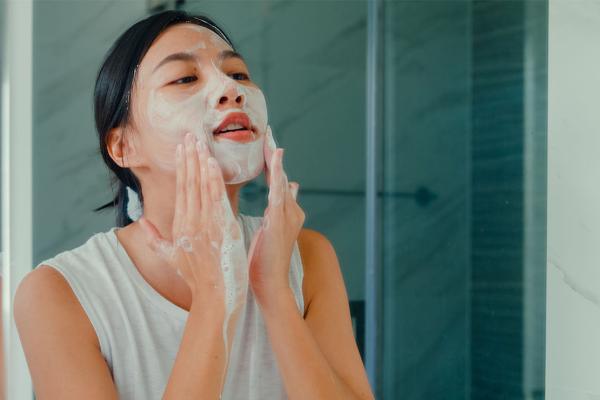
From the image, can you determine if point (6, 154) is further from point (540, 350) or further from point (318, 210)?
point (540, 350)

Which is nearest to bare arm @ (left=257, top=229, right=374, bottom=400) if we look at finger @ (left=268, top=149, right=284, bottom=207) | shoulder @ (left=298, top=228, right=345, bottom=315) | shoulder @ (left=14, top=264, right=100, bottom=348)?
shoulder @ (left=298, top=228, right=345, bottom=315)

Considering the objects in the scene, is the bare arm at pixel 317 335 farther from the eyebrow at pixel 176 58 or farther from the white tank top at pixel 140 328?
the eyebrow at pixel 176 58

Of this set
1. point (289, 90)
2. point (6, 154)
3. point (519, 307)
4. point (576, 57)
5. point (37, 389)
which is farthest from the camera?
point (519, 307)

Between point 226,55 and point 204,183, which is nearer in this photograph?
point 204,183

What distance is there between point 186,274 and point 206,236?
56 millimetres

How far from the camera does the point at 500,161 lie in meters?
1.61

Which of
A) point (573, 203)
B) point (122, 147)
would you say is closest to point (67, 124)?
point (122, 147)

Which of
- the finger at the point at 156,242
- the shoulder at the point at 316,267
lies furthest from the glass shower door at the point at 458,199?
the finger at the point at 156,242

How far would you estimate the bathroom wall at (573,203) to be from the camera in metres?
1.28

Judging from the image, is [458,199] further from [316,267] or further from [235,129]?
[235,129]

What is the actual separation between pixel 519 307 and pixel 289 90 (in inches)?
26.1

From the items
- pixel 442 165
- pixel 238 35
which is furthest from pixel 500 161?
pixel 238 35

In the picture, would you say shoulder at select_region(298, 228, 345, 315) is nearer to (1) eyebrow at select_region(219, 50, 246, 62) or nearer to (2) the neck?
(2) the neck

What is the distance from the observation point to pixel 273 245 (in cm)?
94
